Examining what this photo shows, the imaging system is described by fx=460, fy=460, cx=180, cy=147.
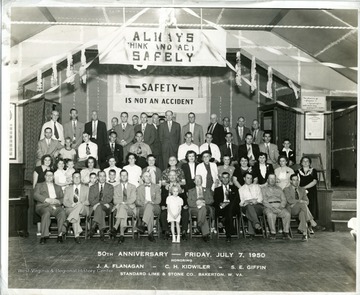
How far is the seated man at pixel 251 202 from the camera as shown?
18.0 feet

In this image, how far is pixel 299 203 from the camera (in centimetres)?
543

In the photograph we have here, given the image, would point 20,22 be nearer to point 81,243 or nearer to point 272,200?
point 81,243

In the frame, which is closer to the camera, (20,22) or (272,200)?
(20,22)

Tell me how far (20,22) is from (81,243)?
7.92ft

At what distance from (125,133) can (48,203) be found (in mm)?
1355

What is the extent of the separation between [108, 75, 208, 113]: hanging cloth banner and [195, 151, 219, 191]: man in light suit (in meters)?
0.79

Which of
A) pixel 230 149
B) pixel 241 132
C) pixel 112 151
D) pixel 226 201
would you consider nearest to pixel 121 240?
pixel 112 151

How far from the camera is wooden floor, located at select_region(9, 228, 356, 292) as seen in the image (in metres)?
3.93

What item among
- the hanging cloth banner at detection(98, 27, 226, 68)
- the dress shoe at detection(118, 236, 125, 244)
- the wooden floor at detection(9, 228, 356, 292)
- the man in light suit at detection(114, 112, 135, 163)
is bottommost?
the wooden floor at detection(9, 228, 356, 292)

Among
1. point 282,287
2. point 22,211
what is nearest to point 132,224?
point 22,211

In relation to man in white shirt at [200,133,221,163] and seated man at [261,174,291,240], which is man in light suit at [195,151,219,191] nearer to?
man in white shirt at [200,133,221,163]

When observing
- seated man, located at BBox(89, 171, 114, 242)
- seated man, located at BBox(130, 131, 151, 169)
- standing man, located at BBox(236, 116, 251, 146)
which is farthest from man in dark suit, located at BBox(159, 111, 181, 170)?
standing man, located at BBox(236, 116, 251, 146)

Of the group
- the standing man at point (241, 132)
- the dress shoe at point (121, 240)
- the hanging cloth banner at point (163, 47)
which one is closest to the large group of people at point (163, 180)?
the dress shoe at point (121, 240)

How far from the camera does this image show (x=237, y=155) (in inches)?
241
